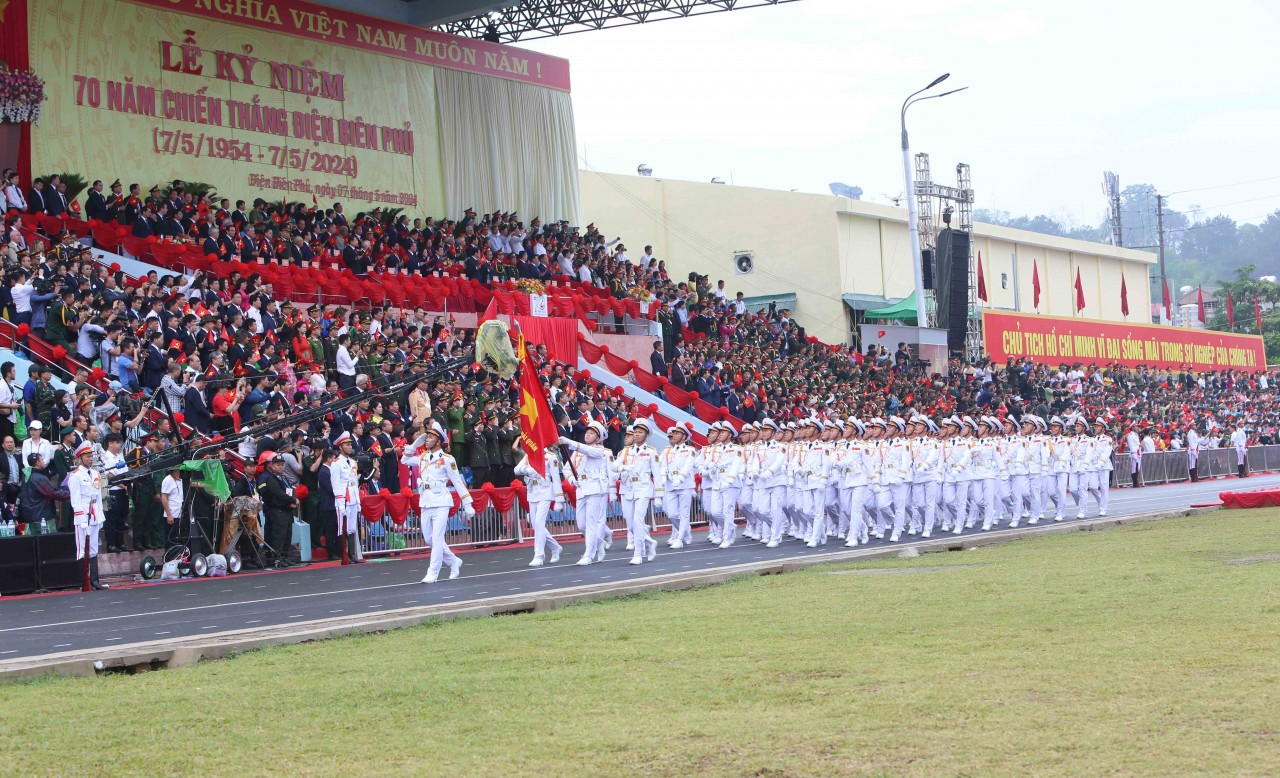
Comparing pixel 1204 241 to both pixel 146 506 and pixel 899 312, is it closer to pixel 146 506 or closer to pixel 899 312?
pixel 899 312

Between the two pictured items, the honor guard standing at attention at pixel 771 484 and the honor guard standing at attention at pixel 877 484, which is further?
the honor guard standing at attention at pixel 877 484

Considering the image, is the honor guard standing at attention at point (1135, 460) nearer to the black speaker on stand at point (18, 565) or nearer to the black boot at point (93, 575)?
the black boot at point (93, 575)

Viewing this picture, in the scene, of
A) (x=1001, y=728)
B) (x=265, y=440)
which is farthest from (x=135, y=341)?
(x=1001, y=728)

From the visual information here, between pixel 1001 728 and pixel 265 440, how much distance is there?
15.1 metres

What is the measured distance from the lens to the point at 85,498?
53.4ft

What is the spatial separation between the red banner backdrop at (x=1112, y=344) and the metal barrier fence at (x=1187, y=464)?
8006 mm

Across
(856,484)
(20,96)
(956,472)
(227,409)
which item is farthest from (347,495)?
(20,96)

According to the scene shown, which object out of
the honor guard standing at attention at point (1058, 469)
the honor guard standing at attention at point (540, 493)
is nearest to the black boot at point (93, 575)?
the honor guard standing at attention at point (540, 493)

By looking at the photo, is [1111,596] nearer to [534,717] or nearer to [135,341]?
[534,717]

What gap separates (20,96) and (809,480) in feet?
57.8

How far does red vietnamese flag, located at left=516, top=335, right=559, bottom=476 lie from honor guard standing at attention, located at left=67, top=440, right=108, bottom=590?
5.14m

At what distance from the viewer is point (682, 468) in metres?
20.0

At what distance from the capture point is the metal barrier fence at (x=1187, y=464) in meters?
40.1

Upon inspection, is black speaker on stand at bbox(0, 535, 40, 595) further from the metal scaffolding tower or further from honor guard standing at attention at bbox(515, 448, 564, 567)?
the metal scaffolding tower
